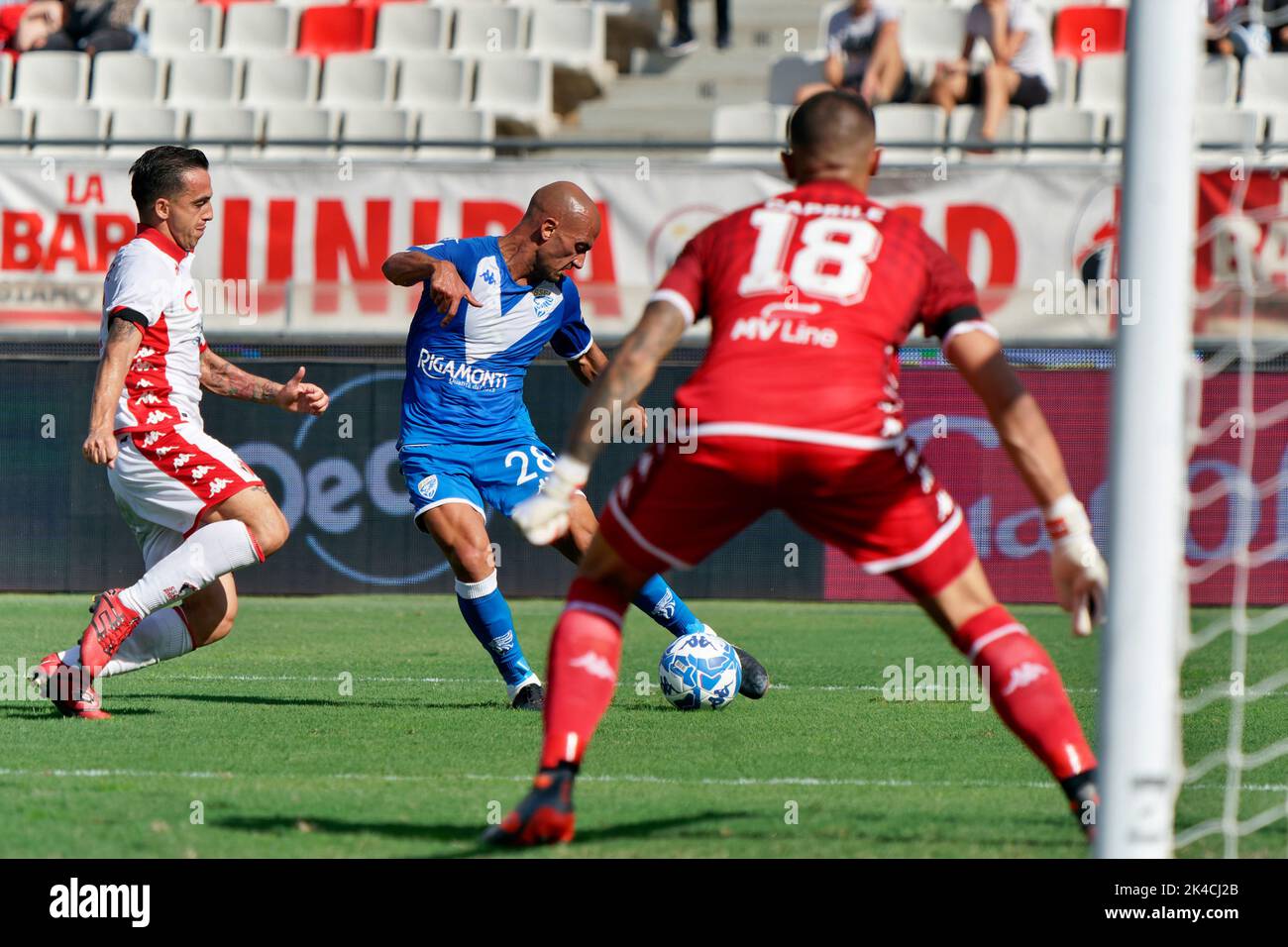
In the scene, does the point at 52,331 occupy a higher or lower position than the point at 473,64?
lower

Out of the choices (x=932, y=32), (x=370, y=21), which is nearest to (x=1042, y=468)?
(x=932, y=32)

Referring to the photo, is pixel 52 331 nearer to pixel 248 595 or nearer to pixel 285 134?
pixel 248 595

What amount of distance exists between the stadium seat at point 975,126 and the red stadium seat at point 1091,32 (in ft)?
5.97

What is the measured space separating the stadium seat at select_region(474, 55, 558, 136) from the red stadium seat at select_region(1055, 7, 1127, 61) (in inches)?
202

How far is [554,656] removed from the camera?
4633 mm

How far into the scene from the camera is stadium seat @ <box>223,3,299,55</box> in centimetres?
1930

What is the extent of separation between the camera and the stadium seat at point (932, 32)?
57.3ft

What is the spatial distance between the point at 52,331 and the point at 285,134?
12.9 ft

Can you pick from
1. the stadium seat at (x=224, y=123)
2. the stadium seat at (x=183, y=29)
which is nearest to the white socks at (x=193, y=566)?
the stadium seat at (x=224, y=123)

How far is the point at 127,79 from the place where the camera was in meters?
18.5

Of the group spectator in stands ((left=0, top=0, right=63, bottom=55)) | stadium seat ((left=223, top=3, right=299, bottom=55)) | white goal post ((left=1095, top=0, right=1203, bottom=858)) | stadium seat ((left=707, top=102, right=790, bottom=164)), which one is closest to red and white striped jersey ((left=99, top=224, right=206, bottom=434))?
white goal post ((left=1095, top=0, right=1203, bottom=858))

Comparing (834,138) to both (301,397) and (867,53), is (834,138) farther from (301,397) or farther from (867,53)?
(867,53)

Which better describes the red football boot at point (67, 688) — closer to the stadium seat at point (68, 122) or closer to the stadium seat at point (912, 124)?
the stadium seat at point (912, 124)
